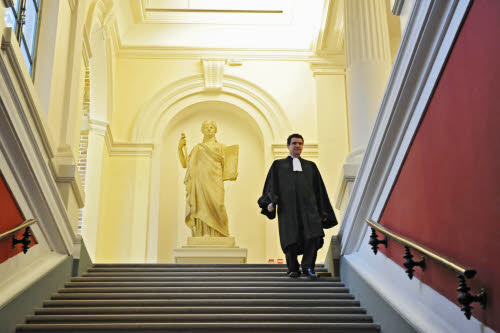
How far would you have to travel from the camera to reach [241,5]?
1436cm

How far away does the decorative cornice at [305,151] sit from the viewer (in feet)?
44.3

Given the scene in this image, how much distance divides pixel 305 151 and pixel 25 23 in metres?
6.47

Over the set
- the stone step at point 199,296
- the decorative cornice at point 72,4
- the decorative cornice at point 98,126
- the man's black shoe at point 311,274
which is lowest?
the stone step at point 199,296

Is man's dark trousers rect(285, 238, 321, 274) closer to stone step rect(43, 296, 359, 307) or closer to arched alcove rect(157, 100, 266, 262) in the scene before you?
stone step rect(43, 296, 359, 307)

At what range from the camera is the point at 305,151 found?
13.5 meters

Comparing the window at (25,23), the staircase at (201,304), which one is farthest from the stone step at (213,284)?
the window at (25,23)

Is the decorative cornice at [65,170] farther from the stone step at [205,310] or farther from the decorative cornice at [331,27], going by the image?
the decorative cornice at [331,27]

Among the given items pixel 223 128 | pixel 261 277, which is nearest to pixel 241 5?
pixel 223 128

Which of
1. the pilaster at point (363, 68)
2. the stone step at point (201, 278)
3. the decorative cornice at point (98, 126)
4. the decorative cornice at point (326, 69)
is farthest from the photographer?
the decorative cornice at point (326, 69)

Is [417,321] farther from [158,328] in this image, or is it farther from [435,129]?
[158,328]

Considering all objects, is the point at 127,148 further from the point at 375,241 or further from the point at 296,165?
the point at 375,241

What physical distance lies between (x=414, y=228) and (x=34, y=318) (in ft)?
10.2

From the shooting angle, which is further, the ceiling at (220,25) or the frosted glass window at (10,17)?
the ceiling at (220,25)

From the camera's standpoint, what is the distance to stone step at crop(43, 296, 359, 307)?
6.05m
